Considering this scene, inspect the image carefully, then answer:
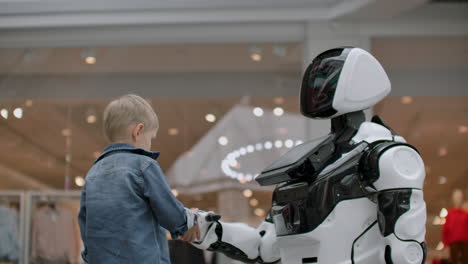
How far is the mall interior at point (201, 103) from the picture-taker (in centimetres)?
723

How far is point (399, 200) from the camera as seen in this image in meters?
2.93

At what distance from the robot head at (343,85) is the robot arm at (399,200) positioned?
0.28 meters

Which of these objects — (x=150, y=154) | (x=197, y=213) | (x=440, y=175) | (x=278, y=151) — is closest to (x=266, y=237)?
(x=197, y=213)

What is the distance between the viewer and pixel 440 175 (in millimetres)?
7520

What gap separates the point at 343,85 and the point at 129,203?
1.05 metres

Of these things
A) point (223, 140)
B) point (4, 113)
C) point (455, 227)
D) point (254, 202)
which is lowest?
point (455, 227)

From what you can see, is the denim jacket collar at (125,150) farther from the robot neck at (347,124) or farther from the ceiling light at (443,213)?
the ceiling light at (443,213)

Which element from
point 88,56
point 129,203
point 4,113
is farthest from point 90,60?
point 129,203

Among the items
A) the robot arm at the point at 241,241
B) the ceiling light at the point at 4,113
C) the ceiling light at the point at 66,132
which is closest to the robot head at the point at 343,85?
the robot arm at the point at 241,241

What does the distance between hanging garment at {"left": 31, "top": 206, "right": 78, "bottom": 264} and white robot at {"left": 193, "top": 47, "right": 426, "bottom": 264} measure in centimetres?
438

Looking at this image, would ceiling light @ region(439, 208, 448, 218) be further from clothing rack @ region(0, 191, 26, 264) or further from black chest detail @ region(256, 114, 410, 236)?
black chest detail @ region(256, 114, 410, 236)

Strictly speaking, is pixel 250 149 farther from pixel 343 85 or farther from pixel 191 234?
pixel 191 234

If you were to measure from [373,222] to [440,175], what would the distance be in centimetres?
468

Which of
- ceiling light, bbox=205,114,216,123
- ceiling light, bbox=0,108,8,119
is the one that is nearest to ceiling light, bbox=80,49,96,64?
ceiling light, bbox=0,108,8,119
